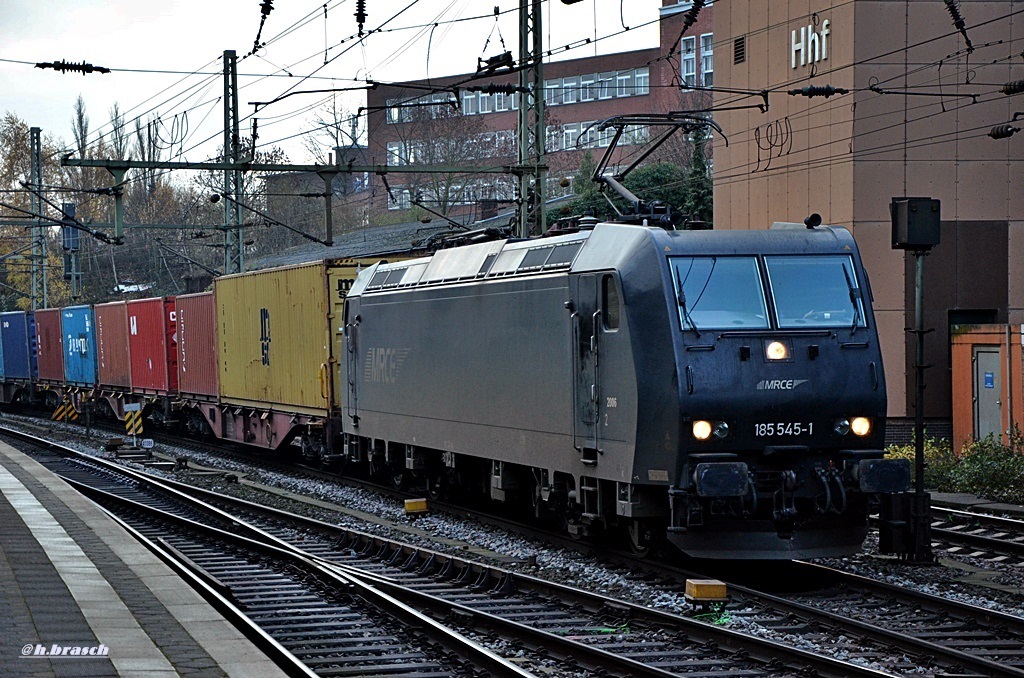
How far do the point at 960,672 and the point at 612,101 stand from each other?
60040mm

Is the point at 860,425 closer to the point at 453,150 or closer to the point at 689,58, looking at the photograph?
the point at 689,58

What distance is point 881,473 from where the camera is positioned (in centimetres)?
1152

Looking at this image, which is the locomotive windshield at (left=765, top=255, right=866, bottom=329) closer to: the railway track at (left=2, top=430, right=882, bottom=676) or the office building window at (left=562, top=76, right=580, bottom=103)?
the railway track at (left=2, top=430, right=882, bottom=676)

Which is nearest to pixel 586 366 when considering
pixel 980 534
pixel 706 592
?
pixel 706 592

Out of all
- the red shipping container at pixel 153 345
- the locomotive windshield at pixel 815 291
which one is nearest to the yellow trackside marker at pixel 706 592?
the locomotive windshield at pixel 815 291

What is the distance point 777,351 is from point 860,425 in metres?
1.03

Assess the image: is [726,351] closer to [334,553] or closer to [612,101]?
[334,553]

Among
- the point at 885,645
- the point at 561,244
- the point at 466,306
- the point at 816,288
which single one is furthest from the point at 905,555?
the point at 466,306

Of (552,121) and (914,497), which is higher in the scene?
(552,121)

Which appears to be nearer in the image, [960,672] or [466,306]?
[960,672]

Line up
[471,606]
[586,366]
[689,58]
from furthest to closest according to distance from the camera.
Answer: [689,58], [586,366], [471,606]

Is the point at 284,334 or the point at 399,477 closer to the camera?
the point at 399,477

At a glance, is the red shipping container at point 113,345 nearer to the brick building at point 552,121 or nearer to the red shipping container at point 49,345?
the red shipping container at point 49,345

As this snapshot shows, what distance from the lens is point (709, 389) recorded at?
38.0 ft
